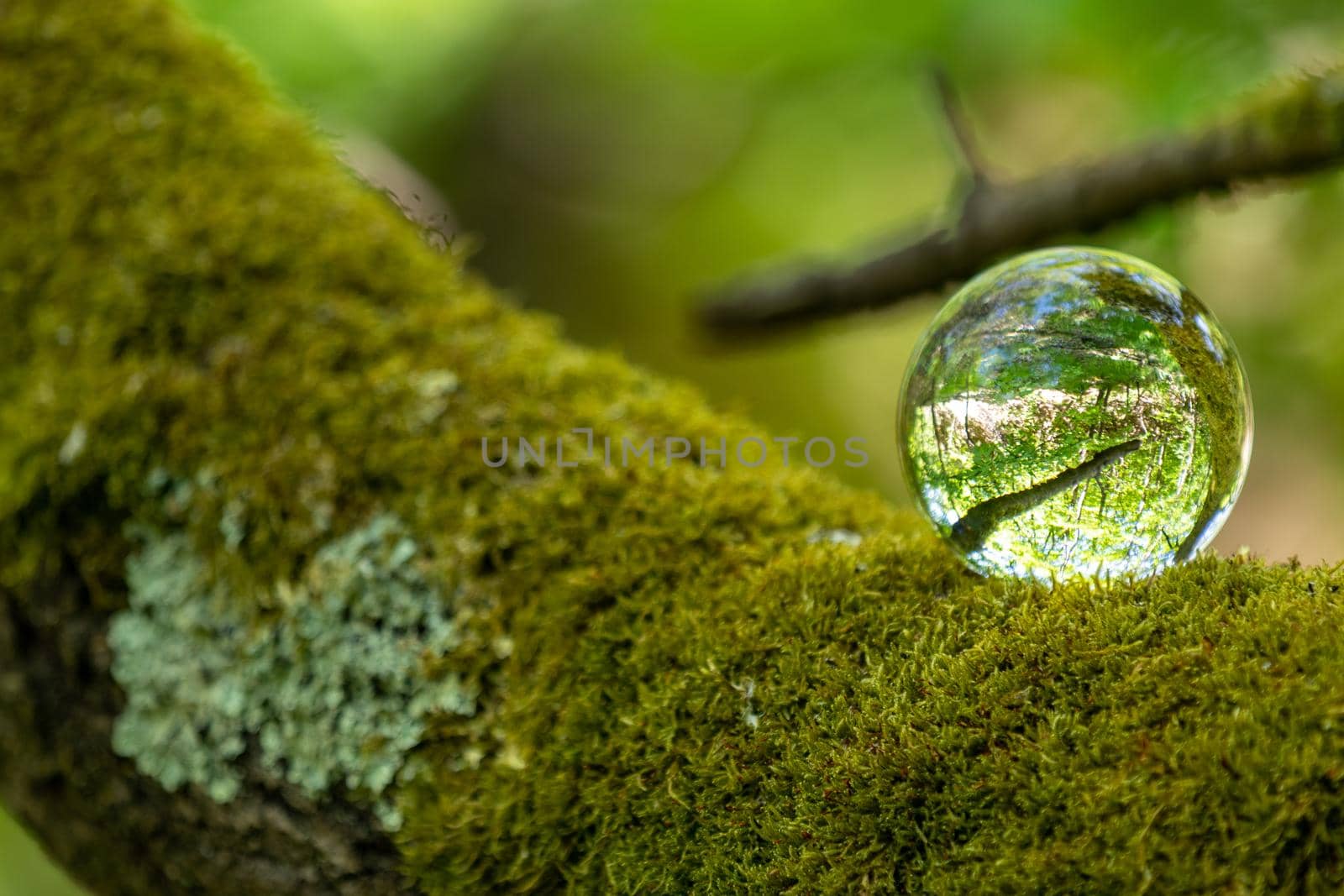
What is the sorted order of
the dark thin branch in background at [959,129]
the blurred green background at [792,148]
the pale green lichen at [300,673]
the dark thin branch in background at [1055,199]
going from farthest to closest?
the blurred green background at [792,148] → the dark thin branch in background at [959,129] → the dark thin branch in background at [1055,199] → the pale green lichen at [300,673]

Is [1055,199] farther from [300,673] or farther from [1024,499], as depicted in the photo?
[300,673]

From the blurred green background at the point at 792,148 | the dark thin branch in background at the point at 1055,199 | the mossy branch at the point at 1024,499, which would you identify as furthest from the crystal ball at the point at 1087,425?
the dark thin branch in background at the point at 1055,199

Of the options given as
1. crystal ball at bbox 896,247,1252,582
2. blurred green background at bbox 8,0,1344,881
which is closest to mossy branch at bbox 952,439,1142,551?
crystal ball at bbox 896,247,1252,582

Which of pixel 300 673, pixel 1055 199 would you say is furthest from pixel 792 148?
pixel 300 673

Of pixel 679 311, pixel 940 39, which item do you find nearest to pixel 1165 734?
pixel 940 39

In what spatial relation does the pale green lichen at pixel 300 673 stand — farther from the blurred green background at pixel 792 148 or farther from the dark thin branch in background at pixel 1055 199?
the dark thin branch in background at pixel 1055 199

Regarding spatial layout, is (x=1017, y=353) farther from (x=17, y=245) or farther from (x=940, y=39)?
(x=940, y=39)
